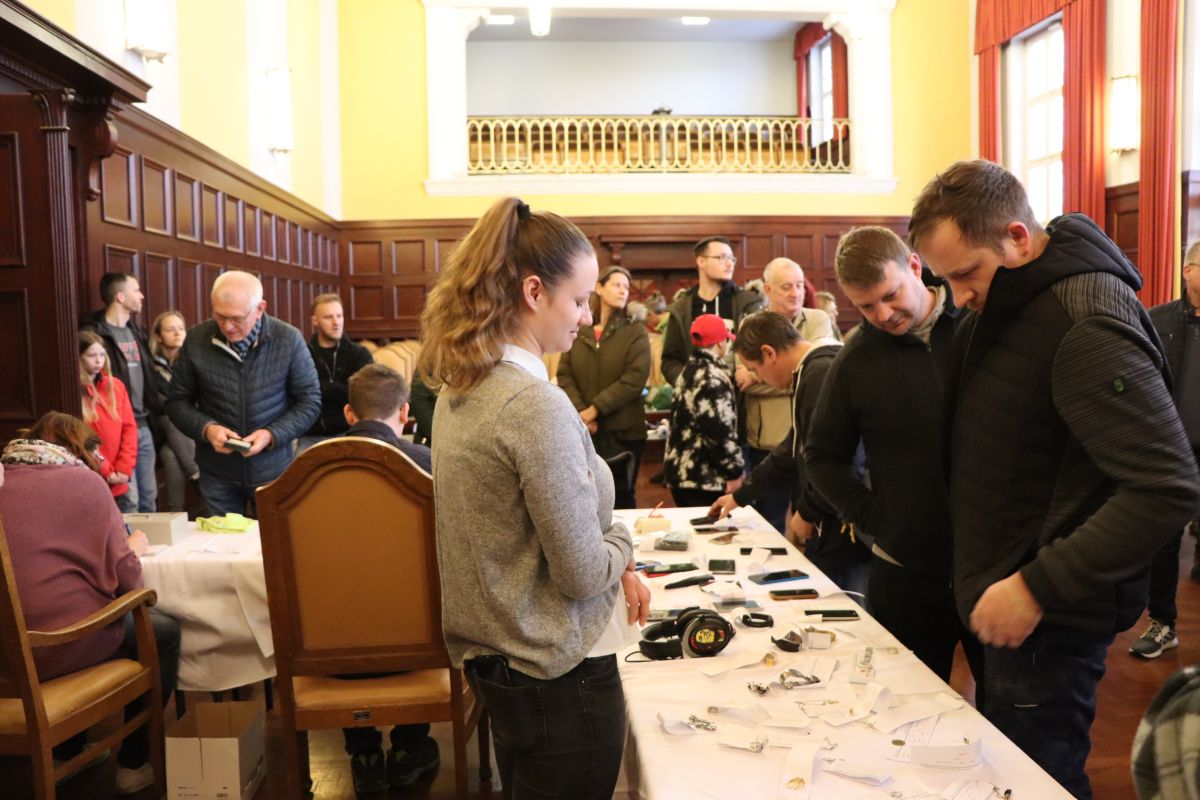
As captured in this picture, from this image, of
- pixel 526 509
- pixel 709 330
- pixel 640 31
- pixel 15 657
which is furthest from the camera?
pixel 640 31

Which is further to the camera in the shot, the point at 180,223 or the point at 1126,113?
the point at 1126,113

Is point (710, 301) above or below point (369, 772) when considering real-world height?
above

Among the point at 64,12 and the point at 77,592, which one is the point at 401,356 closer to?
the point at 64,12

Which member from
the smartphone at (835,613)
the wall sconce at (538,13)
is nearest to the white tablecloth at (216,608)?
the smartphone at (835,613)

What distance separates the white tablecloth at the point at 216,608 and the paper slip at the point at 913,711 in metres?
1.88

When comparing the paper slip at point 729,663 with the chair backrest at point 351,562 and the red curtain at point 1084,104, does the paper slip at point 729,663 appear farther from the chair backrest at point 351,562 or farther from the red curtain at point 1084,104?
the red curtain at point 1084,104

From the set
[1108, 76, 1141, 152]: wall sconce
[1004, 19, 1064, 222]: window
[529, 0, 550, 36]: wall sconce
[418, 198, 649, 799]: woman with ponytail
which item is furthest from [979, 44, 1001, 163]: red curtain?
[418, 198, 649, 799]: woman with ponytail

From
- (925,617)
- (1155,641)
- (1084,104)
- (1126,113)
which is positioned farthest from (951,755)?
(1084,104)

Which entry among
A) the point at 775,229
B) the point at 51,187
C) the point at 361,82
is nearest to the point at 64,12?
the point at 51,187

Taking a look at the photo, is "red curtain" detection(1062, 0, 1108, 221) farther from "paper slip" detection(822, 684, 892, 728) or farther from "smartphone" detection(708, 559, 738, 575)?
"paper slip" detection(822, 684, 892, 728)

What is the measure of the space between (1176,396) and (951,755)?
10.7ft

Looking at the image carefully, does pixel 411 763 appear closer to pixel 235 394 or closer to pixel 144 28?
pixel 235 394

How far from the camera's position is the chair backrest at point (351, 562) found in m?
2.39

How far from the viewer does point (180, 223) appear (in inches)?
251
